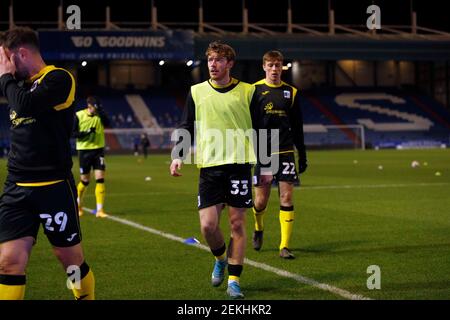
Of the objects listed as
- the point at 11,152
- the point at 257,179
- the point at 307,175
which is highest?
the point at 11,152

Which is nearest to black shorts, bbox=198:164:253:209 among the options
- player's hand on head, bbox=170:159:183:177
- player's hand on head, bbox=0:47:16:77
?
player's hand on head, bbox=170:159:183:177

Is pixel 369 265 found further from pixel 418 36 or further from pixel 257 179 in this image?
pixel 418 36

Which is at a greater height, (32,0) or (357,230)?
(32,0)

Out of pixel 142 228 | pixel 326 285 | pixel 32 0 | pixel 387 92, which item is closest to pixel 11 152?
pixel 326 285

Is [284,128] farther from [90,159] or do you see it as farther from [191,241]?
[90,159]

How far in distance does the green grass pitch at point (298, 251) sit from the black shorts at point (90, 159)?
35.8 inches

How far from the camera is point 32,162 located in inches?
201

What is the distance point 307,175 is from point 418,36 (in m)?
35.3

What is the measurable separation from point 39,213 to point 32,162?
353 mm

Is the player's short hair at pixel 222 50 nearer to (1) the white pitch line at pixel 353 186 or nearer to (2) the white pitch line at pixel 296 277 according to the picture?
(2) the white pitch line at pixel 296 277

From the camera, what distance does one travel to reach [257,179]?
30.6 feet

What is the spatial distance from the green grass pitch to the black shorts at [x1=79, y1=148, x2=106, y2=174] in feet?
2.98

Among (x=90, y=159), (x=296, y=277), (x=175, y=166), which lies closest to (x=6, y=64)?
(x=175, y=166)

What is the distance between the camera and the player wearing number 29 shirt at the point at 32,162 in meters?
4.97
